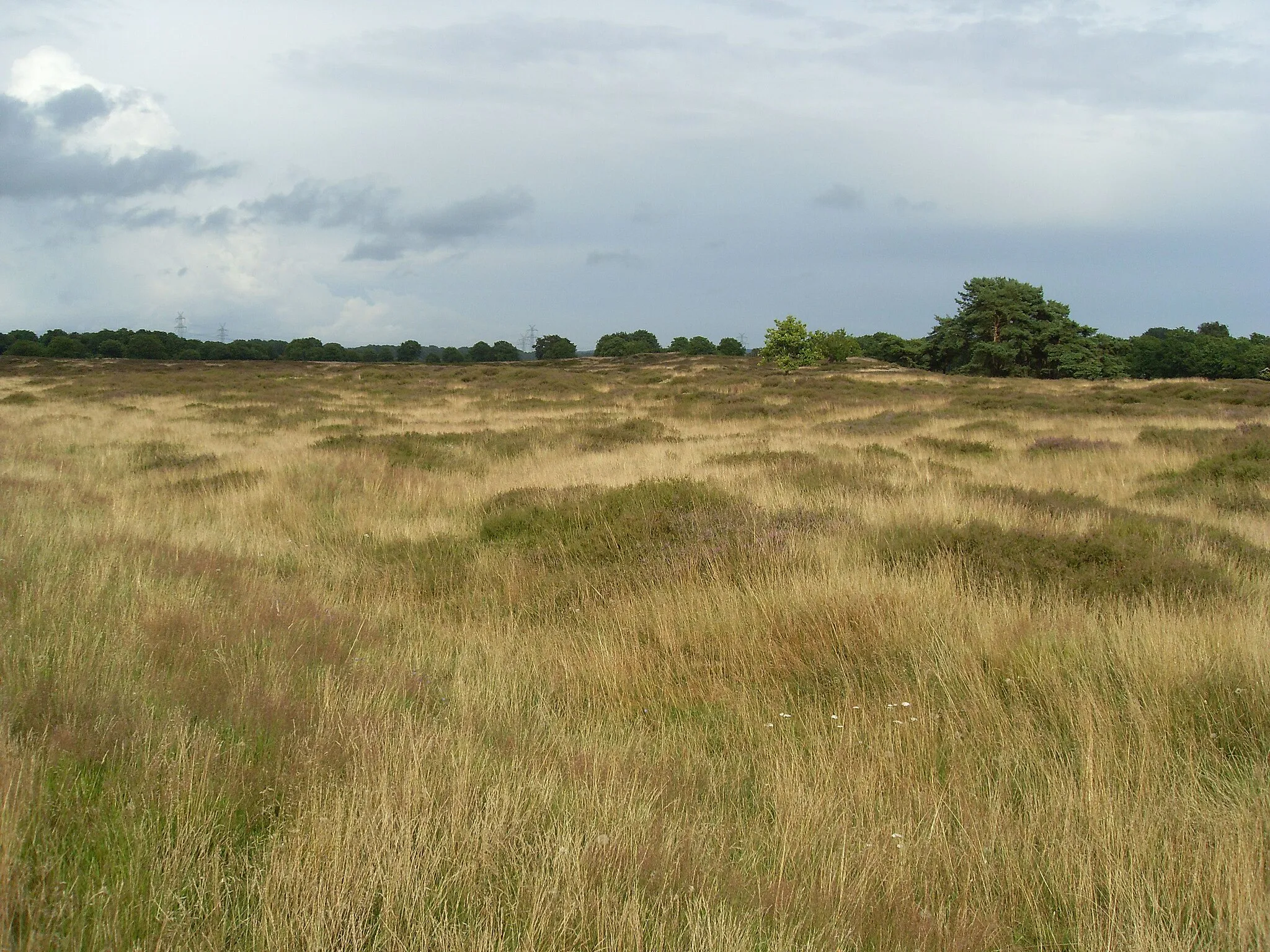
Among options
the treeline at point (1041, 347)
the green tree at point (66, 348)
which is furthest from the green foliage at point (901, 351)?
the green tree at point (66, 348)

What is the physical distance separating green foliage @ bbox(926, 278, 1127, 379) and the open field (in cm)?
4637

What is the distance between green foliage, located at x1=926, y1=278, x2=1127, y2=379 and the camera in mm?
52000

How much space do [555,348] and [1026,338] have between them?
57986 millimetres

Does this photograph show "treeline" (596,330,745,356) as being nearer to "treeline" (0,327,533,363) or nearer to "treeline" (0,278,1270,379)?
"treeline" (0,327,533,363)

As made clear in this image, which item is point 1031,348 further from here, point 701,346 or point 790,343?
point 701,346

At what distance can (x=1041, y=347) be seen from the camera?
176 ft

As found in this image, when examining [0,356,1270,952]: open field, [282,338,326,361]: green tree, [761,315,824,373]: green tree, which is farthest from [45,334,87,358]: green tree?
[0,356,1270,952]: open field

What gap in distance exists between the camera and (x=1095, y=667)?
4.38 m

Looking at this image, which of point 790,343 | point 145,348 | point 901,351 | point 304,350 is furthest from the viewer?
point 304,350

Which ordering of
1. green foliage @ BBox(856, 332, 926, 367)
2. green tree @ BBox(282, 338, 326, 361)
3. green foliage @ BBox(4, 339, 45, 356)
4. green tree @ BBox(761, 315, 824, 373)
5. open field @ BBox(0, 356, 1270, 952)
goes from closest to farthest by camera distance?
open field @ BBox(0, 356, 1270, 952) < green tree @ BBox(761, 315, 824, 373) < green foliage @ BBox(856, 332, 926, 367) < green foliage @ BBox(4, 339, 45, 356) < green tree @ BBox(282, 338, 326, 361)

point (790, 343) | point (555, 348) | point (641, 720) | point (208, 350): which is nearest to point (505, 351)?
point (555, 348)

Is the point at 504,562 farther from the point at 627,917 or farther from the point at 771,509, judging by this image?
the point at 627,917

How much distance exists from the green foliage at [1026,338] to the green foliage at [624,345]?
54.7 m

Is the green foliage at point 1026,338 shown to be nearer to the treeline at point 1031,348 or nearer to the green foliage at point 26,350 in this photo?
the treeline at point 1031,348
